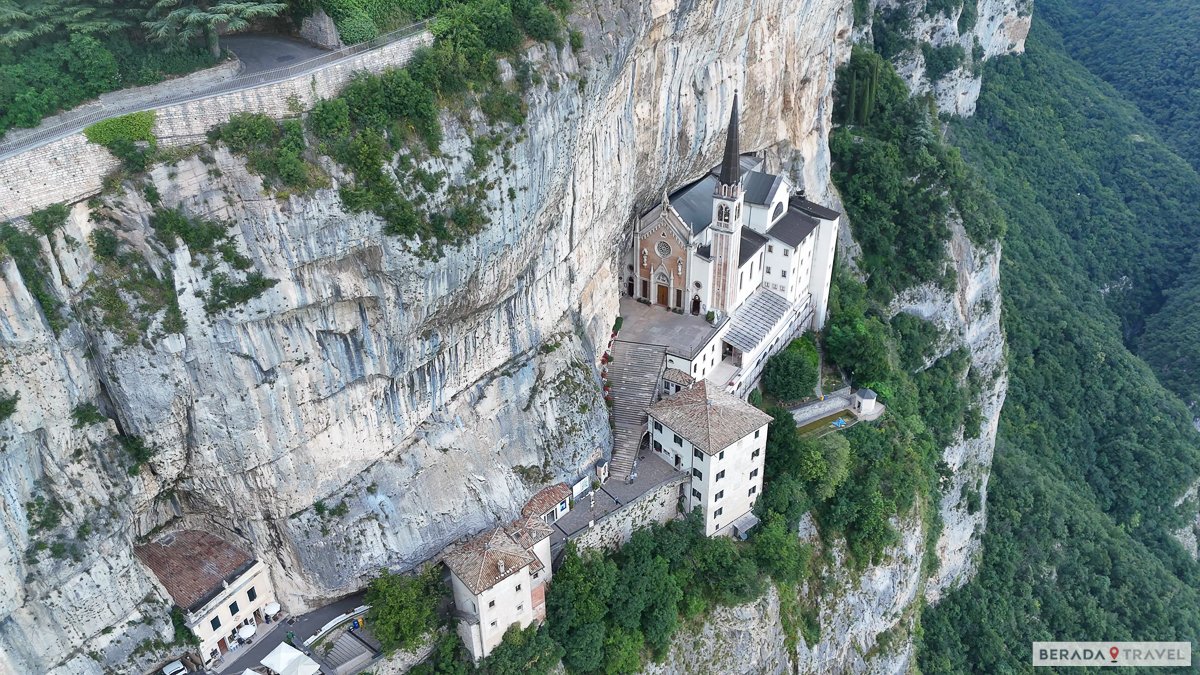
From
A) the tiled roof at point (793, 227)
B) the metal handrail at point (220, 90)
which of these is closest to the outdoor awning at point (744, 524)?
the tiled roof at point (793, 227)

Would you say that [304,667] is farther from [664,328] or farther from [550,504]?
[664,328]

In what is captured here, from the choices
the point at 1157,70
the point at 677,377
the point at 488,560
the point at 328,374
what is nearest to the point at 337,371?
the point at 328,374

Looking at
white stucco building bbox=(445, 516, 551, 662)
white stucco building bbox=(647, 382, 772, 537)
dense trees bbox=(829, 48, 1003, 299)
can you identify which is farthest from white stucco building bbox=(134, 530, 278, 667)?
dense trees bbox=(829, 48, 1003, 299)

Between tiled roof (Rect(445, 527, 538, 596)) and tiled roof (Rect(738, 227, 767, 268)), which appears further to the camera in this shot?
tiled roof (Rect(738, 227, 767, 268))

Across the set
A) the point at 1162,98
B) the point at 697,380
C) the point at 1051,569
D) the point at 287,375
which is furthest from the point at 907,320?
the point at 1162,98

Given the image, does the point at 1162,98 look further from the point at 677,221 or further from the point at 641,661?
the point at 641,661

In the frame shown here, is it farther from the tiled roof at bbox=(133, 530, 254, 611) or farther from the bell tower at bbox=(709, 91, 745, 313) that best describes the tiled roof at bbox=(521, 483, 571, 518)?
the bell tower at bbox=(709, 91, 745, 313)
